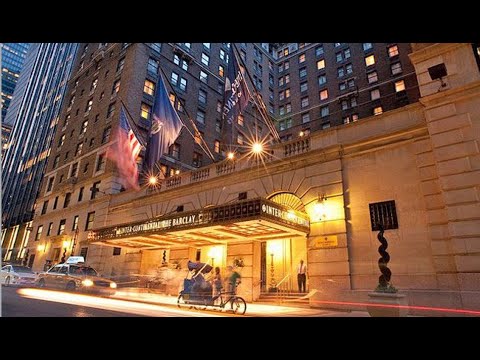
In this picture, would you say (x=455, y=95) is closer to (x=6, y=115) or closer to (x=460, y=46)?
(x=460, y=46)

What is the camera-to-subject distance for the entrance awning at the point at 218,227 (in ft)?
45.2

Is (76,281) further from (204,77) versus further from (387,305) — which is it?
(204,77)

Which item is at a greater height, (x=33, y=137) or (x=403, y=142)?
(x=33, y=137)

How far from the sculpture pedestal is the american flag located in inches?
562

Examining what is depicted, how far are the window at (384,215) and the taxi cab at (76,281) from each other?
15.1 metres

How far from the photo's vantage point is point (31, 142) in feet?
225

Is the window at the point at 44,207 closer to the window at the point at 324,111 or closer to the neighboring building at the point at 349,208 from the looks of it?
the neighboring building at the point at 349,208

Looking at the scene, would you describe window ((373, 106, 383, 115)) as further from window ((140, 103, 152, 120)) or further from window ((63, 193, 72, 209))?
window ((63, 193, 72, 209))

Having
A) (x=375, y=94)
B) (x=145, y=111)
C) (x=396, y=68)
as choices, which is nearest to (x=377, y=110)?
(x=375, y=94)

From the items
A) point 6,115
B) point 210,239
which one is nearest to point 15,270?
point 210,239

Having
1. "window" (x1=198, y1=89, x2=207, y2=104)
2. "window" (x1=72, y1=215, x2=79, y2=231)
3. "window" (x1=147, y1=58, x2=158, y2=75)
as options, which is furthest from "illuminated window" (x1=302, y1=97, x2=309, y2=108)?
"window" (x1=72, y1=215, x2=79, y2=231)

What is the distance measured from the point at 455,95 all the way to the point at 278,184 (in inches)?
357

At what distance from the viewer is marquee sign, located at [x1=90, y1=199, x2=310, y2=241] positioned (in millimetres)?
13500
